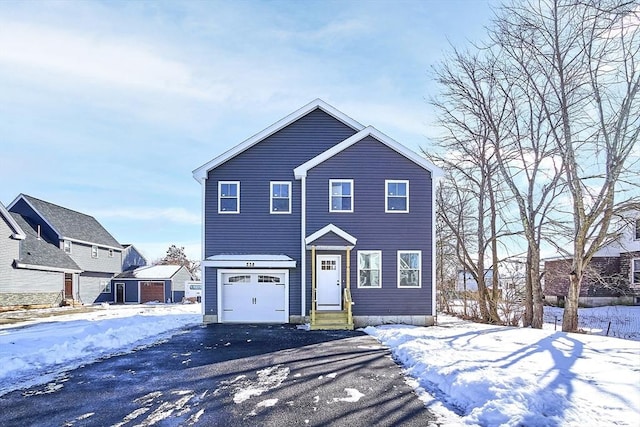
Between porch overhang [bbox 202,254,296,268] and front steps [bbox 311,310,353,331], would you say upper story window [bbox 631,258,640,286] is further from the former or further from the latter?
porch overhang [bbox 202,254,296,268]

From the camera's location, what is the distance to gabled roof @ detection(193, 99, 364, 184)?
16.6 meters

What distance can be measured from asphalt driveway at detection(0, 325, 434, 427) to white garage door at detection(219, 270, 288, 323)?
18.5 feet

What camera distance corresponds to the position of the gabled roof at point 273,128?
1661 centimetres

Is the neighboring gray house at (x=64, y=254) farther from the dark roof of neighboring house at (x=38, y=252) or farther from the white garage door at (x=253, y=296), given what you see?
the white garage door at (x=253, y=296)

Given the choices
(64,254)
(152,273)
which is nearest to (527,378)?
(64,254)

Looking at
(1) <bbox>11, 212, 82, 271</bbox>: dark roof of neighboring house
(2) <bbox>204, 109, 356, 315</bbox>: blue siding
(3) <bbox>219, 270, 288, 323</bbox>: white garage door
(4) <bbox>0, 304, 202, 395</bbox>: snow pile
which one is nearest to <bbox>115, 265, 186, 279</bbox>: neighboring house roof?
(1) <bbox>11, 212, 82, 271</bbox>: dark roof of neighboring house

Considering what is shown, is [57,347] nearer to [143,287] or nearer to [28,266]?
[28,266]

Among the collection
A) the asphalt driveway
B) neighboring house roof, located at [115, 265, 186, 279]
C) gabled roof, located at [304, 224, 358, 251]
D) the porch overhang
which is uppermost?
gabled roof, located at [304, 224, 358, 251]

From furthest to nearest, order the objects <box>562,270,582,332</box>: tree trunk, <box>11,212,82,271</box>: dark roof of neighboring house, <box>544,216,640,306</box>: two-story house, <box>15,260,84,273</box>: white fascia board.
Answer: <box>544,216,640,306</box>: two-story house < <box>11,212,82,271</box>: dark roof of neighboring house < <box>15,260,84,273</box>: white fascia board < <box>562,270,582,332</box>: tree trunk

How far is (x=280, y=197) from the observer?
55.1ft

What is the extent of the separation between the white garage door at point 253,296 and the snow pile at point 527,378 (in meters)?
6.14

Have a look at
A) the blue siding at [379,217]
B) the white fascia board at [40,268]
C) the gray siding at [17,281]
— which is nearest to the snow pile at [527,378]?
the blue siding at [379,217]

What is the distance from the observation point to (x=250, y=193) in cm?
1675

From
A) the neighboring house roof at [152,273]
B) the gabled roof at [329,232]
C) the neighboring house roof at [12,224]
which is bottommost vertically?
the neighboring house roof at [152,273]
